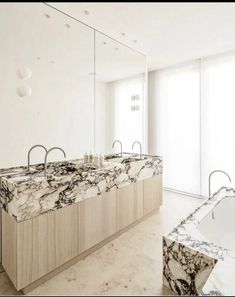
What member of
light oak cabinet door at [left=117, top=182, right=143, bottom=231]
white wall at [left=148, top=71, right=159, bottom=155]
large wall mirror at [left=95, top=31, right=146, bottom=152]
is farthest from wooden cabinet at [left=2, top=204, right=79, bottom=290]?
white wall at [left=148, top=71, right=159, bottom=155]

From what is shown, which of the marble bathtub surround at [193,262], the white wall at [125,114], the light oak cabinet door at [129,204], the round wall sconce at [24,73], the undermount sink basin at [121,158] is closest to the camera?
the marble bathtub surround at [193,262]

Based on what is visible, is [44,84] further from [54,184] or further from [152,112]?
[152,112]

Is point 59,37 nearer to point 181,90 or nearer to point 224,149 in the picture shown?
point 181,90

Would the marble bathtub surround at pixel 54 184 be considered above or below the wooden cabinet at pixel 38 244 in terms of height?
above

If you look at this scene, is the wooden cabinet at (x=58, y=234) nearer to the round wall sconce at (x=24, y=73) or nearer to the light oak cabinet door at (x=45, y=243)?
the light oak cabinet door at (x=45, y=243)

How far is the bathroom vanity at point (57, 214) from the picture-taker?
1.62 meters

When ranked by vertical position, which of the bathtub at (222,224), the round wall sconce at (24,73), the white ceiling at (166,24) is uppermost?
the white ceiling at (166,24)

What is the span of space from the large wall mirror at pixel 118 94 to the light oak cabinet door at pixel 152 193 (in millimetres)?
766

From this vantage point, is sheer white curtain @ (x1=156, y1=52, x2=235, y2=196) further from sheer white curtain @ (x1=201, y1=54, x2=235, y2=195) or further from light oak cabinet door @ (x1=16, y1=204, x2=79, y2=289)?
light oak cabinet door @ (x1=16, y1=204, x2=79, y2=289)

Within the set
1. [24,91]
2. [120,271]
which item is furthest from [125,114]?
[120,271]

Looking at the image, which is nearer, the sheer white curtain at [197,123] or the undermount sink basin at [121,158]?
the undermount sink basin at [121,158]

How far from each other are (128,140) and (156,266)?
2126 mm

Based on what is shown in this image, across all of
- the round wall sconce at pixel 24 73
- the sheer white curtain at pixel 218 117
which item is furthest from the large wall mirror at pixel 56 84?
the sheer white curtain at pixel 218 117

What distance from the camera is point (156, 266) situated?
6.40ft
